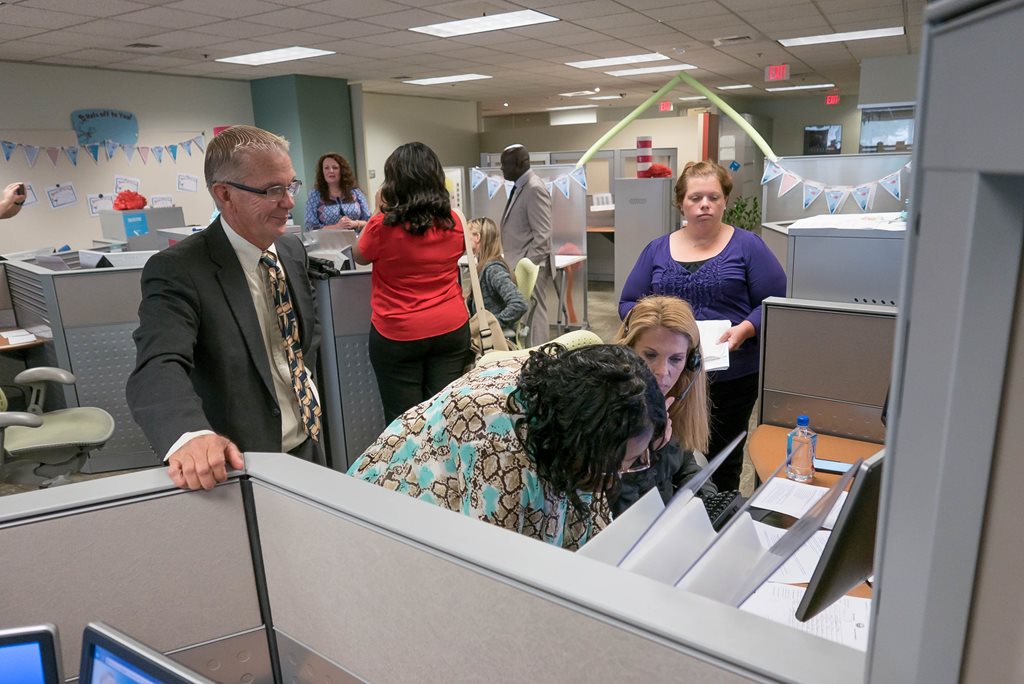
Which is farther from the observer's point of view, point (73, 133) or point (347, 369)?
point (73, 133)

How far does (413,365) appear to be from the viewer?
2.70 m

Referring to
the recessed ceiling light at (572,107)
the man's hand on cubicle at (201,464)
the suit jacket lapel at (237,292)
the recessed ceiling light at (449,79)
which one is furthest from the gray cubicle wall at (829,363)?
the recessed ceiling light at (572,107)

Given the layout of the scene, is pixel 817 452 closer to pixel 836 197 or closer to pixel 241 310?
pixel 241 310

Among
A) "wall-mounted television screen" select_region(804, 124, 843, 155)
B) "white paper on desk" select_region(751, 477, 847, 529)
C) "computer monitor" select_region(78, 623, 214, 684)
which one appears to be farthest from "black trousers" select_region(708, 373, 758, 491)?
"wall-mounted television screen" select_region(804, 124, 843, 155)

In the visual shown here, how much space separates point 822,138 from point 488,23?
477 inches

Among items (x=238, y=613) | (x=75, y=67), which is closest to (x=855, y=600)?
(x=238, y=613)

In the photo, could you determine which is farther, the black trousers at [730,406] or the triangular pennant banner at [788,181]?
the triangular pennant banner at [788,181]

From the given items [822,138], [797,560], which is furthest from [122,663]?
[822,138]

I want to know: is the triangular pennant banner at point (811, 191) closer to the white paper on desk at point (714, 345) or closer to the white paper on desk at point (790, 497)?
the white paper on desk at point (714, 345)

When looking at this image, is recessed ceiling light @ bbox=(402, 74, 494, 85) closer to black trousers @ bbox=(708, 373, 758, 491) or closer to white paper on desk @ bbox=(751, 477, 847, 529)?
black trousers @ bbox=(708, 373, 758, 491)

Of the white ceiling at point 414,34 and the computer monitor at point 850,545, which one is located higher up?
the white ceiling at point 414,34

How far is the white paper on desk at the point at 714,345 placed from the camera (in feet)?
6.73

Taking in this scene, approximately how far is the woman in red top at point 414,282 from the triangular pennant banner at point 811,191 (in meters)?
2.89

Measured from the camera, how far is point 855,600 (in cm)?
129
